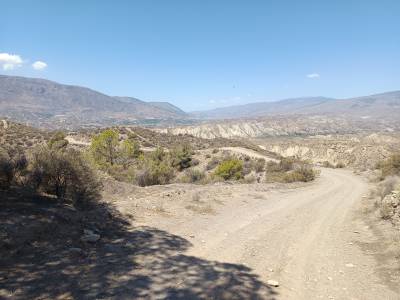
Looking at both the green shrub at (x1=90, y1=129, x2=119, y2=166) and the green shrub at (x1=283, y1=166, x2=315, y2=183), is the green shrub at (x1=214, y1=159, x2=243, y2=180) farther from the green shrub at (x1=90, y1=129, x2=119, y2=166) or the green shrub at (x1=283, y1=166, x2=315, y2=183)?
the green shrub at (x1=90, y1=129, x2=119, y2=166)

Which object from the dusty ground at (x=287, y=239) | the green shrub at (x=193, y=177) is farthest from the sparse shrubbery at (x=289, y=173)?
the dusty ground at (x=287, y=239)

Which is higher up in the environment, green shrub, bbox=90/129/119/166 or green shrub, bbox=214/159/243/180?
green shrub, bbox=90/129/119/166

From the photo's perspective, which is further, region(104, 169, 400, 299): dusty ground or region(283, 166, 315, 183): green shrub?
region(283, 166, 315, 183): green shrub

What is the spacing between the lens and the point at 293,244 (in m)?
9.29

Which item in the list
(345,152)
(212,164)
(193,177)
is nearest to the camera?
(193,177)

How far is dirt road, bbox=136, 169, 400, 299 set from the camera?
21.9 feet

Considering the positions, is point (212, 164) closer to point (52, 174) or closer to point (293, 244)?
point (52, 174)

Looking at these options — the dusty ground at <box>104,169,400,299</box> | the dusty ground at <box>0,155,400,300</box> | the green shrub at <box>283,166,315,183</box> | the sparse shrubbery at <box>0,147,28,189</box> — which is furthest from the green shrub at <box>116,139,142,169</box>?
the sparse shrubbery at <box>0,147,28,189</box>

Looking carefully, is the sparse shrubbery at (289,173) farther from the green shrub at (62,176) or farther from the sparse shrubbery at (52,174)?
the sparse shrubbery at (52,174)

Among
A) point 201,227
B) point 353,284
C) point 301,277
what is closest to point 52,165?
point 201,227

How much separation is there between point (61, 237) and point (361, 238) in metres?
8.10

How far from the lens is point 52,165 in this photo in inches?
411

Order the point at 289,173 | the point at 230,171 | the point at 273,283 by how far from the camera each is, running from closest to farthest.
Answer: the point at 273,283
the point at 289,173
the point at 230,171

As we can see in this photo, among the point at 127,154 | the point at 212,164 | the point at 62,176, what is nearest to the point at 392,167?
the point at 212,164
